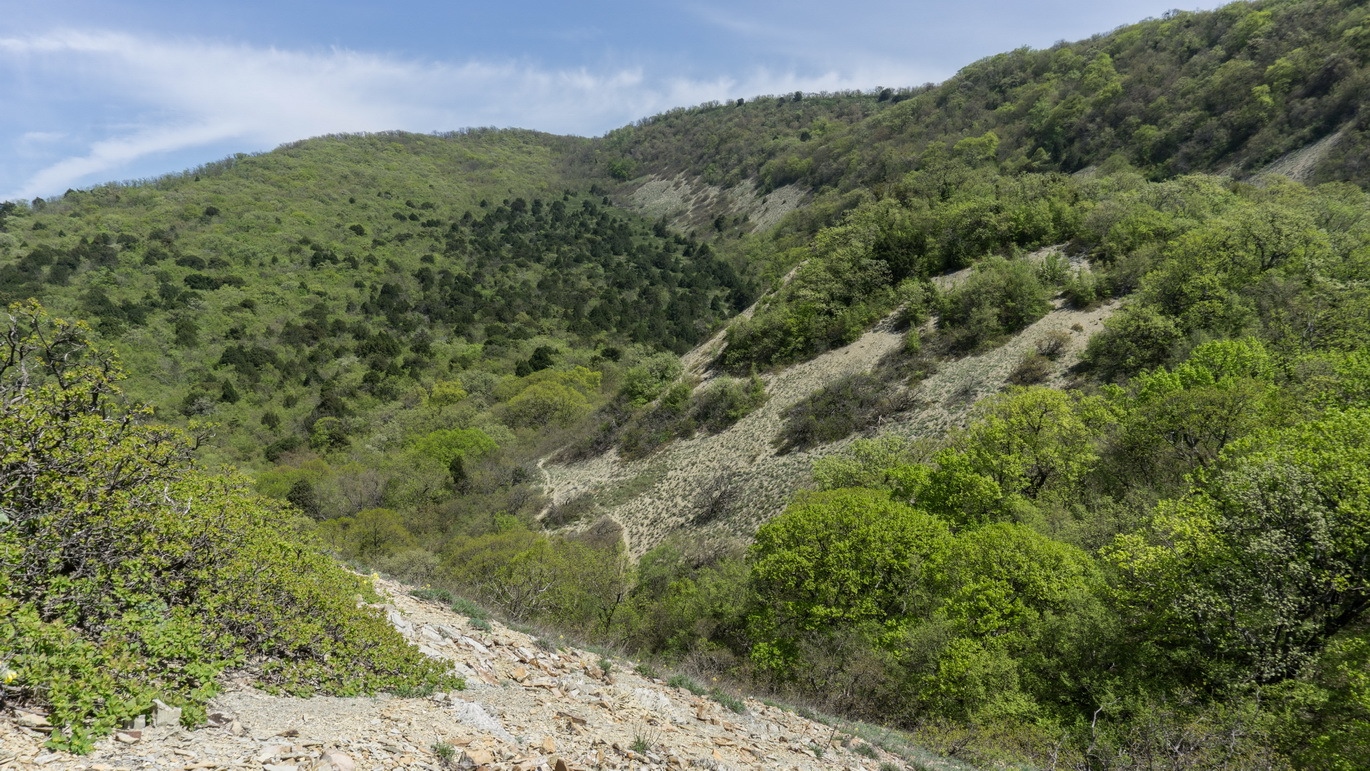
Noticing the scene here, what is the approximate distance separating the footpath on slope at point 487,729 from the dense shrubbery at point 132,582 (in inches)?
11.9

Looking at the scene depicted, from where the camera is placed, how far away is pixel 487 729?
6828 mm

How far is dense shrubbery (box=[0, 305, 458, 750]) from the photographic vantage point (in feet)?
16.3

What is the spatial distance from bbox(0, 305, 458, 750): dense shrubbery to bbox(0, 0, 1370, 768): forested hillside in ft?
0.47

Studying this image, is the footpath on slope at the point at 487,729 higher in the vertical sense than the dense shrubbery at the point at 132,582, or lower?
lower

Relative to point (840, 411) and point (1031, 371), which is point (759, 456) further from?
point (1031, 371)

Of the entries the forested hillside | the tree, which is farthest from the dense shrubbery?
the tree

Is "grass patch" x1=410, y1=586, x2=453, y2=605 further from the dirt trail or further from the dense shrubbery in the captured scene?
the dirt trail

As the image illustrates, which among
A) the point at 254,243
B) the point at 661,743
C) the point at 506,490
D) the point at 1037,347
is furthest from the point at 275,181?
the point at 661,743

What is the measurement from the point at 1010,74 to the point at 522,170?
309 feet

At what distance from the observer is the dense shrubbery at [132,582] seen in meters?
4.96

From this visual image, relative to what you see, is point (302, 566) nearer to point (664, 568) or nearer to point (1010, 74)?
point (664, 568)

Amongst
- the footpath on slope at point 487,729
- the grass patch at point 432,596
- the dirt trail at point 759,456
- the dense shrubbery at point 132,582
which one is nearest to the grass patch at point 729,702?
the footpath on slope at point 487,729

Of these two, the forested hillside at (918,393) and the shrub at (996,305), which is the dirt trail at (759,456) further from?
the shrub at (996,305)

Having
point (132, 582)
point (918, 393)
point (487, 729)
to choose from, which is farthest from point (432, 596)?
point (918, 393)
